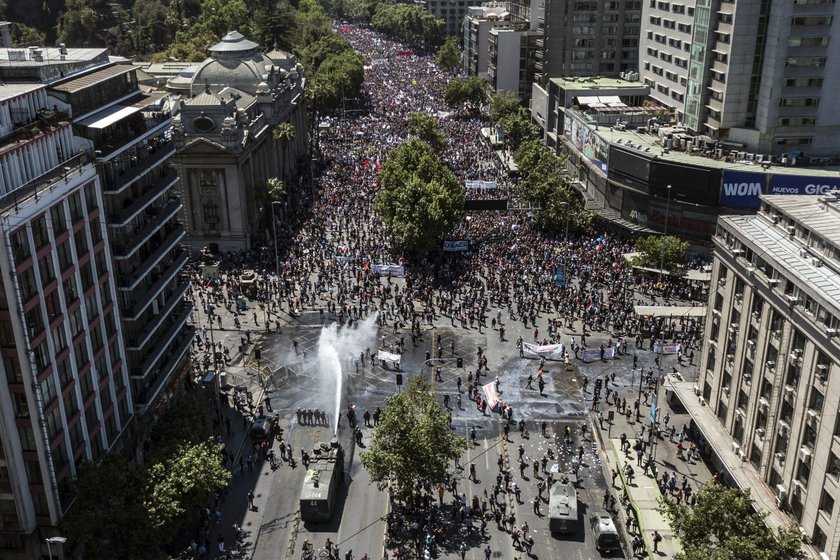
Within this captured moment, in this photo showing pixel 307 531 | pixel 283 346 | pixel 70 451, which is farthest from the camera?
pixel 283 346

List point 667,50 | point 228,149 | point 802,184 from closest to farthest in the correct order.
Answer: point 802,184, point 228,149, point 667,50

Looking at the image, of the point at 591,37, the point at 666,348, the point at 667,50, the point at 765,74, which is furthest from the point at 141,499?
the point at 591,37

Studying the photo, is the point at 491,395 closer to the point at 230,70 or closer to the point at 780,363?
the point at 780,363

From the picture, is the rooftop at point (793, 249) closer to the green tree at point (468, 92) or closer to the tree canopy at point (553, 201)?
the tree canopy at point (553, 201)

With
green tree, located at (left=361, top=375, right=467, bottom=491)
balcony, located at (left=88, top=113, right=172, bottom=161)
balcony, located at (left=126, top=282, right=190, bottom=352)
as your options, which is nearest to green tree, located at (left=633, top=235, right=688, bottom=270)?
green tree, located at (left=361, top=375, right=467, bottom=491)

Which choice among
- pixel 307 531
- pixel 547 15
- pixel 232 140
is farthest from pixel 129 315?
pixel 547 15

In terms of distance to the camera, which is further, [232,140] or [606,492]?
[232,140]

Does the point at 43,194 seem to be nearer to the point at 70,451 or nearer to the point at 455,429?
the point at 70,451
